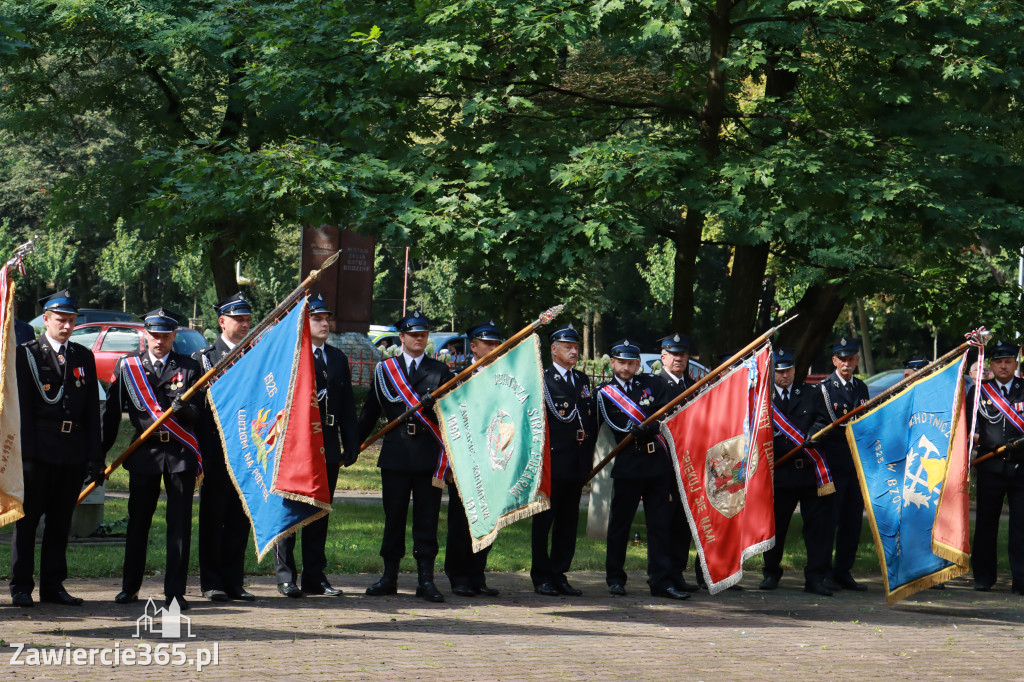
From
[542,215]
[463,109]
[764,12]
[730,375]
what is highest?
[764,12]

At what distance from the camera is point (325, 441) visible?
9156mm

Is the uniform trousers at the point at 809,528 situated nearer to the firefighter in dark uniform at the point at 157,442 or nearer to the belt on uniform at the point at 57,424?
the firefighter in dark uniform at the point at 157,442

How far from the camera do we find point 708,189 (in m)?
11.0

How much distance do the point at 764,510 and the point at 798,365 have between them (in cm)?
493

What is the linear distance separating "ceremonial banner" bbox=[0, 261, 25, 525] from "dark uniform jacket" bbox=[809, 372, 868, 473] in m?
6.48

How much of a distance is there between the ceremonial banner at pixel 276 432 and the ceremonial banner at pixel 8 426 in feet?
4.05

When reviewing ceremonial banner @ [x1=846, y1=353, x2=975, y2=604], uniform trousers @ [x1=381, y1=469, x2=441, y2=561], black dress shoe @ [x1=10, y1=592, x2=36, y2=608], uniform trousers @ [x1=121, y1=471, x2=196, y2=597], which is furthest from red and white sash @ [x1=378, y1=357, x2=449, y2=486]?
ceremonial banner @ [x1=846, y1=353, x2=975, y2=604]

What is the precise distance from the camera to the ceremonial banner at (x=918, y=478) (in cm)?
966

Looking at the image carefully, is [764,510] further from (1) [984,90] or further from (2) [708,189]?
(1) [984,90]

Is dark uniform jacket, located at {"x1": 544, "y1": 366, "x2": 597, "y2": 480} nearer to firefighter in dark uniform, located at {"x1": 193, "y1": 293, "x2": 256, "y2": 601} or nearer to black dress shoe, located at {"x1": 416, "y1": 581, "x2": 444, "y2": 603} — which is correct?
black dress shoe, located at {"x1": 416, "y1": 581, "x2": 444, "y2": 603}

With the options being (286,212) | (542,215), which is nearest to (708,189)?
(542,215)

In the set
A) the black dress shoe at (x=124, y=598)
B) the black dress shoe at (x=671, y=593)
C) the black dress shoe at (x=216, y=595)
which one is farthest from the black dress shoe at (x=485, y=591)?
the black dress shoe at (x=124, y=598)

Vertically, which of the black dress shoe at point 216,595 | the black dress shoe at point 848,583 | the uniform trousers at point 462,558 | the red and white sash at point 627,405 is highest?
the red and white sash at point 627,405

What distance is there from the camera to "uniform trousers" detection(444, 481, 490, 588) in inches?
373
